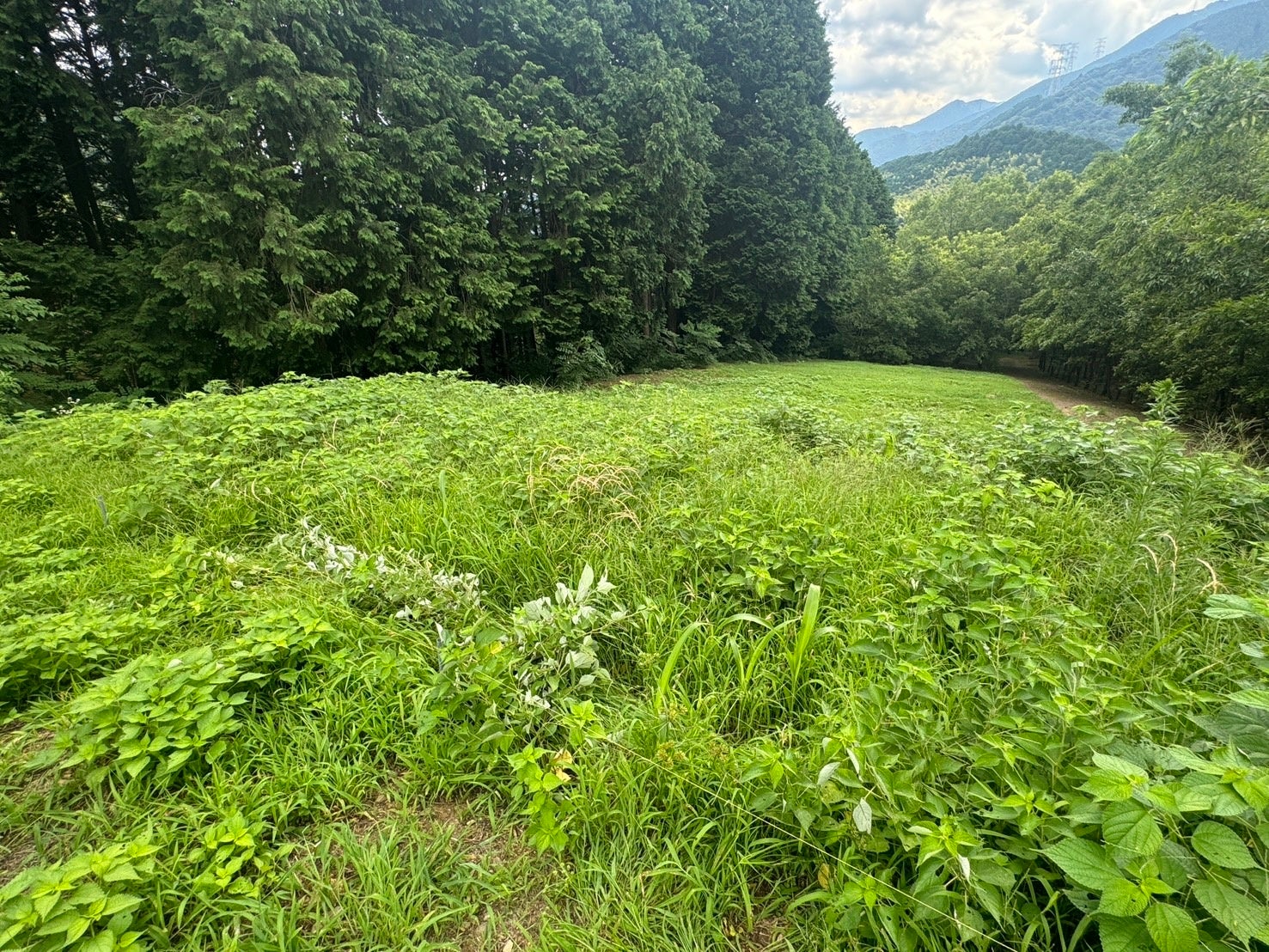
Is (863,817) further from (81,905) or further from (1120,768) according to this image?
(81,905)

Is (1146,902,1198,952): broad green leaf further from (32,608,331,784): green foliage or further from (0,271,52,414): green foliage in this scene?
(0,271,52,414): green foliage

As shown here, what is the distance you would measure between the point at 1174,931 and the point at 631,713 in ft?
4.19

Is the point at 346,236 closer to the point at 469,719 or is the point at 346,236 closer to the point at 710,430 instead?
the point at 710,430

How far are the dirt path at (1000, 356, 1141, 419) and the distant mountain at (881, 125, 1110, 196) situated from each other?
86.6 feet

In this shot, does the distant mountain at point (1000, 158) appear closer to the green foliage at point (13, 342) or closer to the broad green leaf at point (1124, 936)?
the green foliage at point (13, 342)

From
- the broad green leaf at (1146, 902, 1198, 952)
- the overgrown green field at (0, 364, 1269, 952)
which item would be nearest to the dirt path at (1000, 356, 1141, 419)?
the overgrown green field at (0, 364, 1269, 952)

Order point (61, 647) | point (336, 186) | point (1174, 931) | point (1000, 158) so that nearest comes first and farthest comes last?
1. point (1174, 931)
2. point (61, 647)
3. point (336, 186)
4. point (1000, 158)

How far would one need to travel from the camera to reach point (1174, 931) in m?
0.84

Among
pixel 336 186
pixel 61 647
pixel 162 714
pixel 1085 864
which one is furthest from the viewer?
pixel 336 186

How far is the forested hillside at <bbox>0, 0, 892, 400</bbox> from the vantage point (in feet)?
28.7

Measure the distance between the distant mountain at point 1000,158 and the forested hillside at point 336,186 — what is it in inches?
1789

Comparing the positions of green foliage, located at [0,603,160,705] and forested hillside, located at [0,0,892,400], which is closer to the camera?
green foliage, located at [0,603,160,705]

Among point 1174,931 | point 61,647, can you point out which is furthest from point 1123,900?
point 61,647

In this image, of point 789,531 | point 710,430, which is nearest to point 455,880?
point 789,531
